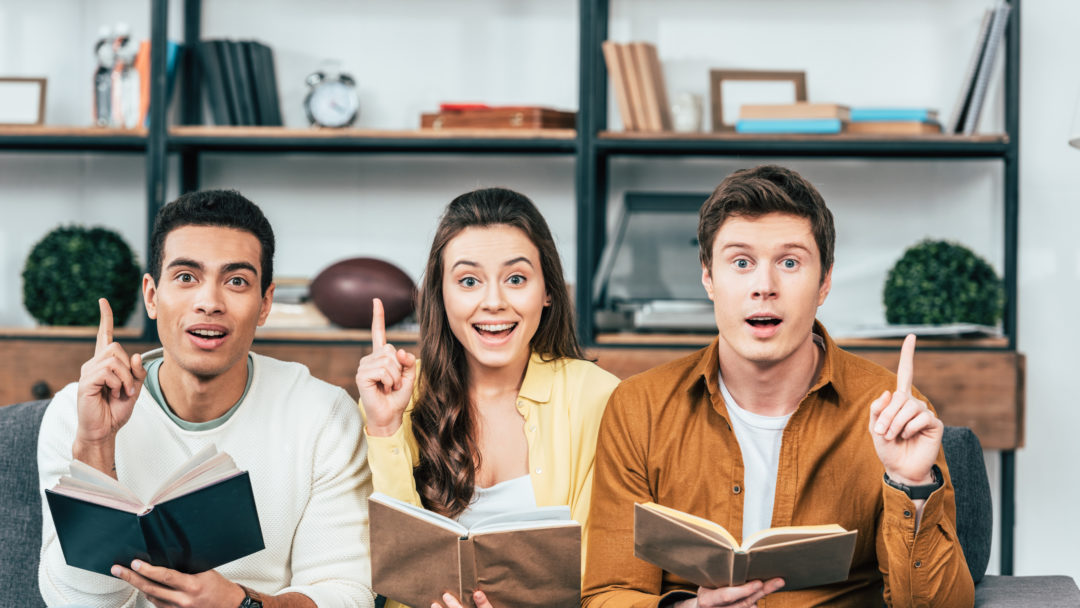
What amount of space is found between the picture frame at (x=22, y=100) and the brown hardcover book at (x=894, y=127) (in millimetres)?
2366

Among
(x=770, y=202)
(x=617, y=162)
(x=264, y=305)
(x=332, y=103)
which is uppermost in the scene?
(x=332, y=103)

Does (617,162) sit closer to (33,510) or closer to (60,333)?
(60,333)

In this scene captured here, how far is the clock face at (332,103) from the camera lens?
9.64 feet

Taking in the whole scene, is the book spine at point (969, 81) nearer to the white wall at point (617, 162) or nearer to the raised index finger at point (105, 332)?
the white wall at point (617, 162)

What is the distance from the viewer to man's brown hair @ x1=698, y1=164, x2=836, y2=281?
1557 mm

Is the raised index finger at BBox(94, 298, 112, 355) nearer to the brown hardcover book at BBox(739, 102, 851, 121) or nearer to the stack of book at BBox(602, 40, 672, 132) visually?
the stack of book at BBox(602, 40, 672, 132)

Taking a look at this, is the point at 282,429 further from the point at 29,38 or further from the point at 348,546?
the point at 29,38

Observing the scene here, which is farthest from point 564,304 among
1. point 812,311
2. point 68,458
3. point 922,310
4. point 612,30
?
point 612,30

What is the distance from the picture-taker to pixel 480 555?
4.53 feet

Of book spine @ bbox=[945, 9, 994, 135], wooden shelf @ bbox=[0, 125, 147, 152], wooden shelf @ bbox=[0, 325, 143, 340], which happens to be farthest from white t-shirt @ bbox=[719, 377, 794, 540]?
wooden shelf @ bbox=[0, 125, 147, 152]

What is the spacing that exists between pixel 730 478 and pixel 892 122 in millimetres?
1557

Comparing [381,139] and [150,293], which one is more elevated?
[381,139]

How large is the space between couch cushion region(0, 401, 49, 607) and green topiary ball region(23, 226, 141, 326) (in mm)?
1064

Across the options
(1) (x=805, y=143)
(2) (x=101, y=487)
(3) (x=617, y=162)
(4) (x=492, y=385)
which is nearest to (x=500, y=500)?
(4) (x=492, y=385)
